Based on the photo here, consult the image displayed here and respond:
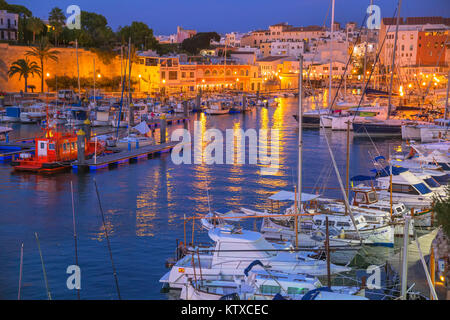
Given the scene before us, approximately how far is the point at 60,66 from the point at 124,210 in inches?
2047

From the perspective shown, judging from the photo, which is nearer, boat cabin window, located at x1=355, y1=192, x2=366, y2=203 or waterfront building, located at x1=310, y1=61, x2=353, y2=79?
boat cabin window, located at x1=355, y1=192, x2=366, y2=203

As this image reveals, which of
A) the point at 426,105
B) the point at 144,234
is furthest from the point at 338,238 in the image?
the point at 426,105

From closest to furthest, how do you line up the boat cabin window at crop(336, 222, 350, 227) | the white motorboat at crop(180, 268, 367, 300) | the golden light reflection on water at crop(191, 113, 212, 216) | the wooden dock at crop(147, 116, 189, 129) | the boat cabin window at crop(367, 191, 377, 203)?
the white motorboat at crop(180, 268, 367, 300) → the boat cabin window at crop(336, 222, 350, 227) → the boat cabin window at crop(367, 191, 377, 203) → the golden light reflection on water at crop(191, 113, 212, 216) → the wooden dock at crop(147, 116, 189, 129)

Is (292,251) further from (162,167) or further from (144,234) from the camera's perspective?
(162,167)

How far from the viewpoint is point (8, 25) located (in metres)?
72.4

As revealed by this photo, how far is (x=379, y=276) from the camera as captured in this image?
1438 cm

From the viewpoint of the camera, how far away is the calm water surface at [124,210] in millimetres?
15375

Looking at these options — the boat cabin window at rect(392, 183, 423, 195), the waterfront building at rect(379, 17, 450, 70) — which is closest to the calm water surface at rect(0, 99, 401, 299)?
the boat cabin window at rect(392, 183, 423, 195)

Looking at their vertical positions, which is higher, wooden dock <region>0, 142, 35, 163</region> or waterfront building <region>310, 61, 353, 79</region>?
waterfront building <region>310, 61, 353, 79</region>

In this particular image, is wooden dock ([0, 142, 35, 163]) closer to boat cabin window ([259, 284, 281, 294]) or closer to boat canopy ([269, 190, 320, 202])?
boat canopy ([269, 190, 320, 202])

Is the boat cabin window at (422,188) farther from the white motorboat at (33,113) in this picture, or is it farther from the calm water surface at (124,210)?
the white motorboat at (33,113)

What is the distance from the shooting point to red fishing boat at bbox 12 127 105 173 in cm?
2931

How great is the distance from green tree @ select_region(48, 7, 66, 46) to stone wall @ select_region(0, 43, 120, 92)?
3.50 meters
